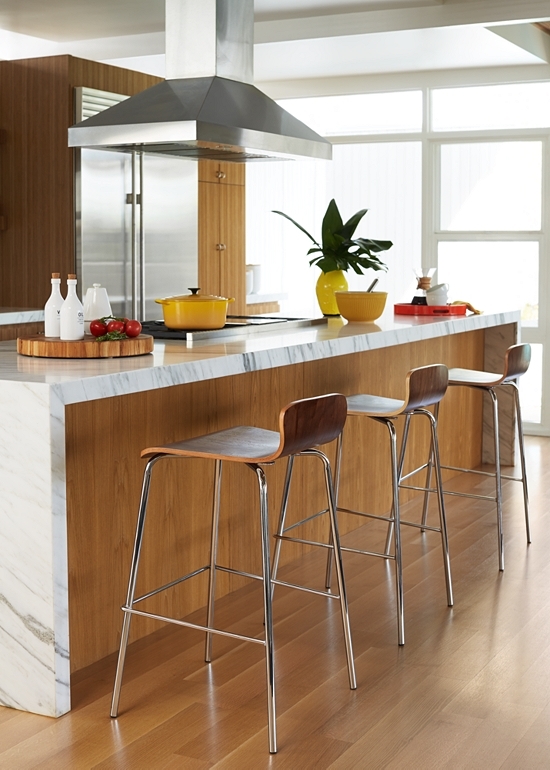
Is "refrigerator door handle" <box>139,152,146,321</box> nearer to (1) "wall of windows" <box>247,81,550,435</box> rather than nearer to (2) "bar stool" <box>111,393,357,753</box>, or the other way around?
(1) "wall of windows" <box>247,81,550,435</box>

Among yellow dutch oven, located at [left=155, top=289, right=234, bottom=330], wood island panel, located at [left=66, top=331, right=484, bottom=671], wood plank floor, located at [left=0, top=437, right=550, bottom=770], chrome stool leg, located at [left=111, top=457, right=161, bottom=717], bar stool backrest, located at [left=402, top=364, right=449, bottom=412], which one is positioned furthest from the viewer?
yellow dutch oven, located at [left=155, top=289, right=234, bottom=330]

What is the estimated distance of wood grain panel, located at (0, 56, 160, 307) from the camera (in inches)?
228

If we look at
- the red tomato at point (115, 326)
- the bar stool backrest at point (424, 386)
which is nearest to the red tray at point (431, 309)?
the bar stool backrest at point (424, 386)

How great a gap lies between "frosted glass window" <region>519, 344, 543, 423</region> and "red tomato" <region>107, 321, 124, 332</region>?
4873mm

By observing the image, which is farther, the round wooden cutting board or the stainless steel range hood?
the stainless steel range hood

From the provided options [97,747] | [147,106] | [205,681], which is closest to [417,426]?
[147,106]

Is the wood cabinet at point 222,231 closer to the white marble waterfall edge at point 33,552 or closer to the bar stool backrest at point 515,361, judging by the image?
the bar stool backrest at point 515,361

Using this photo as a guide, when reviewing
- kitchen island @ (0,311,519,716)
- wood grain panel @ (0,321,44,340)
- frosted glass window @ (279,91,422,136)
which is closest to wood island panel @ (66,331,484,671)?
kitchen island @ (0,311,519,716)

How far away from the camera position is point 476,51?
6688mm

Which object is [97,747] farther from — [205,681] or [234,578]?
[234,578]

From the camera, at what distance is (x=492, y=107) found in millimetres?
7402

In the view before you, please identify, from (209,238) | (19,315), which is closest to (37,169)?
(19,315)

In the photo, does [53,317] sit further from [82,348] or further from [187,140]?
[187,140]

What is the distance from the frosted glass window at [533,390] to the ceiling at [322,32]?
83.6 inches
